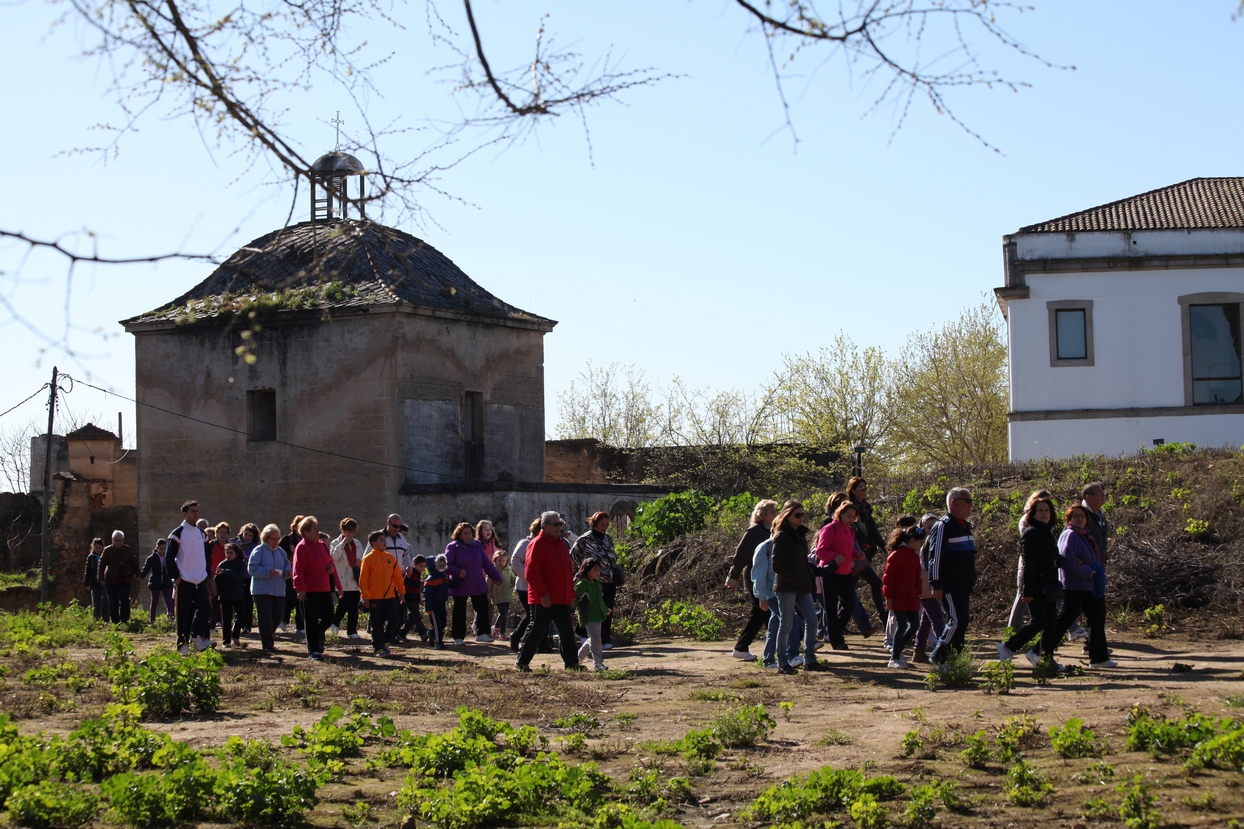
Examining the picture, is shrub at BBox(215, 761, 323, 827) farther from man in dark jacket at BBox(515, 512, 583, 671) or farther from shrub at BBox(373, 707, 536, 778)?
man in dark jacket at BBox(515, 512, 583, 671)

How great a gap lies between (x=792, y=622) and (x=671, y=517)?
1077cm

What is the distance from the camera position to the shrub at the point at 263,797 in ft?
23.4

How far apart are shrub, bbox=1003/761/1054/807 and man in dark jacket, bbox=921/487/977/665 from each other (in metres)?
5.13

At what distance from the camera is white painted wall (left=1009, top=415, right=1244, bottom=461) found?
3117 centimetres

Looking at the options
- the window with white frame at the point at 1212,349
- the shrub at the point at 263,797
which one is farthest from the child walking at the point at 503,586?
the window with white frame at the point at 1212,349

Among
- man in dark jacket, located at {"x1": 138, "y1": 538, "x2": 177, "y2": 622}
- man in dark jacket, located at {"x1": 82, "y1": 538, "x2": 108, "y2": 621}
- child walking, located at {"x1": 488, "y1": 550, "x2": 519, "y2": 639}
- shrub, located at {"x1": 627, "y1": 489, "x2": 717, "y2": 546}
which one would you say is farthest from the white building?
man in dark jacket, located at {"x1": 82, "y1": 538, "x2": 108, "y2": 621}

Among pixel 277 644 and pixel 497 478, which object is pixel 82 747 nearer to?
pixel 277 644

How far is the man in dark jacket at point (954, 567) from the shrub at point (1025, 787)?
513 cm

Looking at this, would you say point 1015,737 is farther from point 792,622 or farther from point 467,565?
point 467,565

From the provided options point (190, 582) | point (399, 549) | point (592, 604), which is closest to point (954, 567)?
point (592, 604)

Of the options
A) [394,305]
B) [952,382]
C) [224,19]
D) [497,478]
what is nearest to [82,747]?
[224,19]

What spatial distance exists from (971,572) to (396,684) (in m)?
5.64

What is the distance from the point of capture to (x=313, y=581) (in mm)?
16359

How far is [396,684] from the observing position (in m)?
13.4
